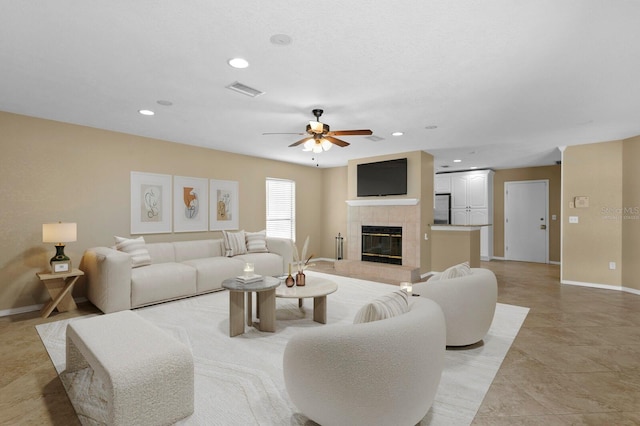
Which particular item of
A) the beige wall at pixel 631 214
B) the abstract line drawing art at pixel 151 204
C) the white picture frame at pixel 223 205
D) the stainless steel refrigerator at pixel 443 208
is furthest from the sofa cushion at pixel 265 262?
the beige wall at pixel 631 214

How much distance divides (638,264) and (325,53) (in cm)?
606

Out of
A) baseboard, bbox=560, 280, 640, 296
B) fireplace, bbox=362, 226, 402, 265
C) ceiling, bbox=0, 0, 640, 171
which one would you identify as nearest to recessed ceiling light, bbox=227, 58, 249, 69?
ceiling, bbox=0, 0, 640, 171

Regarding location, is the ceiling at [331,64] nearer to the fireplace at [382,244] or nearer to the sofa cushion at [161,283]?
the sofa cushion at [161,283]

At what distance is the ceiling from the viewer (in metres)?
2.03

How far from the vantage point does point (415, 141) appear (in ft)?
18.1

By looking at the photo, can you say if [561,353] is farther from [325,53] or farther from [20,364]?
[20,364]

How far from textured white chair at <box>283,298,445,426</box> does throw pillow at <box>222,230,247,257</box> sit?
4.16 metres

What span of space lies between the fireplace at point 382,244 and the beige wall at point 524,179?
12.9 ft

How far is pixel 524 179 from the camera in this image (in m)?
8.51

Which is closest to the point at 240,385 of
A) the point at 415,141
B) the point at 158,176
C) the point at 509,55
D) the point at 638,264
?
the point at 509,55

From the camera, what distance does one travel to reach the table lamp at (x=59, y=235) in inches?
153

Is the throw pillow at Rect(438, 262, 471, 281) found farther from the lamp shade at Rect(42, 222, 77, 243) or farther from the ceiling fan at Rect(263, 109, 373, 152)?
the lamp shade at Rect(42, 222, 77, 243)

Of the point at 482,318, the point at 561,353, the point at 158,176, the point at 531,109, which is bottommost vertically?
the point at 561,353

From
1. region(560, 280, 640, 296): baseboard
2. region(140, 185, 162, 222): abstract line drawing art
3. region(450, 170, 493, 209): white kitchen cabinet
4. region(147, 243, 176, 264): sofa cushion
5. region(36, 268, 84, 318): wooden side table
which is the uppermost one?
region(450, 170, 493, 209): white kitchen cabinet
